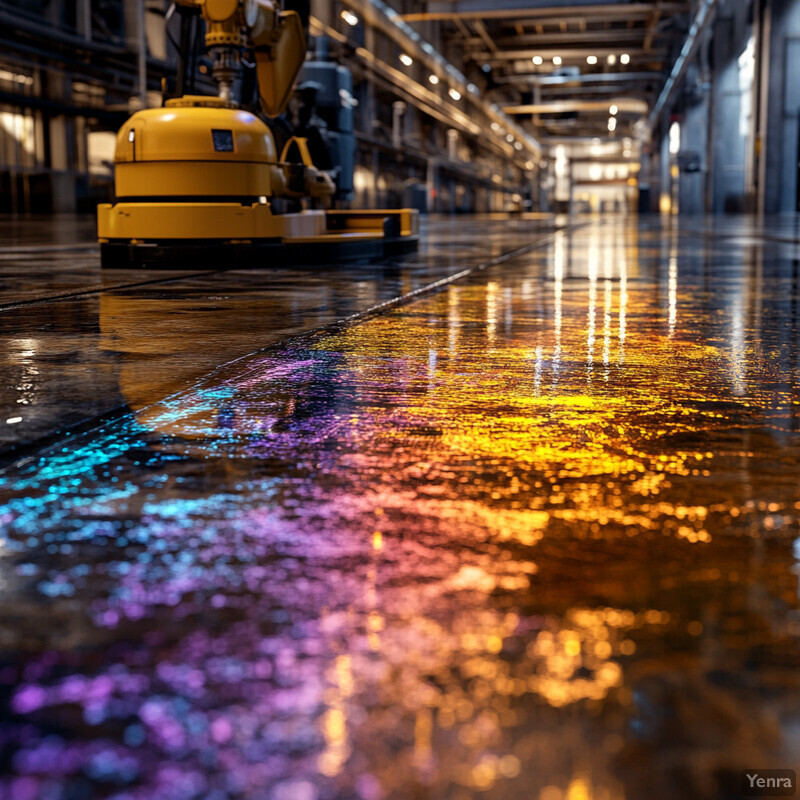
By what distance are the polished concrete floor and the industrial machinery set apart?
3.22m

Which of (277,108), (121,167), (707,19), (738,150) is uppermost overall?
(707,19)

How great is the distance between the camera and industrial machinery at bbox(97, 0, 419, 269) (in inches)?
203

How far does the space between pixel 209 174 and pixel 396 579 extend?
15.3 feet

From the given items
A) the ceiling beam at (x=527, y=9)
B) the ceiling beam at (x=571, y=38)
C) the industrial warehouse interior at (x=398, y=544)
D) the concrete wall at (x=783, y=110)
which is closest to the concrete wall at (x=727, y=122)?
the ceiling beam at (x=527, y=9)

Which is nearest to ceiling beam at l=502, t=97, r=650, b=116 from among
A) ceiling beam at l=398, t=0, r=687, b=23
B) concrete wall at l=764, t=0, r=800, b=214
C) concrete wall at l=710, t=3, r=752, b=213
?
concrete wall at l=710, t=3, r=752, b=213

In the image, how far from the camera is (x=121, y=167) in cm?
531

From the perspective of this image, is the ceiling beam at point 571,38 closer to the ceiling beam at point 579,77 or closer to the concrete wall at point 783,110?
the ceiling beam at point 579,77

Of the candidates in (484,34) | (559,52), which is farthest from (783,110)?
(559,52)

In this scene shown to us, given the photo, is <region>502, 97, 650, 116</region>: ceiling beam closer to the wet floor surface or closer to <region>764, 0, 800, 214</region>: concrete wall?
<region>764, 0, 800, 214</region>: concrete wall

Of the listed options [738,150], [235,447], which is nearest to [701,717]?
[235,447]

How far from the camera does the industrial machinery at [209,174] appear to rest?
16.9ft

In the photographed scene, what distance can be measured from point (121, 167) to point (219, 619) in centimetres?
493

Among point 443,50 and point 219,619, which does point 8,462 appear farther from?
point 443,50

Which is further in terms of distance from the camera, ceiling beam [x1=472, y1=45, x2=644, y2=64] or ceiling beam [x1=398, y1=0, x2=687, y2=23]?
ceiling beam [x1=472, y1=45, x2=644, y2=64]
